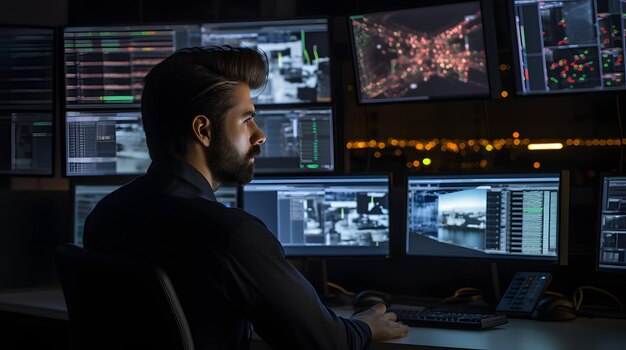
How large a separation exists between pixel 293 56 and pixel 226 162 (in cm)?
138

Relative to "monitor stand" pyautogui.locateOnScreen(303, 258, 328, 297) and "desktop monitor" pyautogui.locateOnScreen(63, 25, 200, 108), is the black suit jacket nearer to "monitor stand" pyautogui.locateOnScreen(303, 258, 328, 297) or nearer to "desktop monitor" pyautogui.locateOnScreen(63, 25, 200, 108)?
"monitor stand" pyautogui.locateOnScreen(303, 258, 328, 297)

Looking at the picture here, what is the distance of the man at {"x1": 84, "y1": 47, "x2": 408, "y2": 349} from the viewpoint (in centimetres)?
155

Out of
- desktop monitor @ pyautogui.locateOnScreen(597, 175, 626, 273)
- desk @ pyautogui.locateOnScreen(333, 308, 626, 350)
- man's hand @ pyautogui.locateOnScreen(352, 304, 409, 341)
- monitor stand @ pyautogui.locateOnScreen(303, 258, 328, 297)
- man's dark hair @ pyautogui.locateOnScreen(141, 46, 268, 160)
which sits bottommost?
desk @ pyautogui.locateOnScreen(333, 308, 626, 350)

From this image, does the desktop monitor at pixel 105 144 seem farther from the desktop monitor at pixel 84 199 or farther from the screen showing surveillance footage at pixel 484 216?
the screen showing surveillance footage at pixel 484 216

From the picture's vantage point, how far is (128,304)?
1.42m

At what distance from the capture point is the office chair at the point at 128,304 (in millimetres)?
1403

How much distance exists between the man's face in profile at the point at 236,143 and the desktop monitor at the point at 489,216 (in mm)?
1100

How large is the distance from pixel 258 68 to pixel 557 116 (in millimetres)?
5486

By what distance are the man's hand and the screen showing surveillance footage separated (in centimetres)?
73

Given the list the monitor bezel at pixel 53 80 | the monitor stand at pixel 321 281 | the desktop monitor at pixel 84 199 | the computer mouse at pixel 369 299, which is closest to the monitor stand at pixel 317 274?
Result: the monitor stand at pixel 321 281

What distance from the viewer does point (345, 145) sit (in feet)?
10.6

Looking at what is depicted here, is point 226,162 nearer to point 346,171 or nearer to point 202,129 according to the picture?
point 202,129

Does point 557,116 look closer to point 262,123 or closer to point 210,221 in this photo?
point 262,123

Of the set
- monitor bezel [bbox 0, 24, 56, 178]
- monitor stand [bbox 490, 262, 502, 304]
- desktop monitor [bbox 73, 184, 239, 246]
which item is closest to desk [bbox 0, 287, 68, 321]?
desktop monitor [bbox 73, 184, 239, 246]
